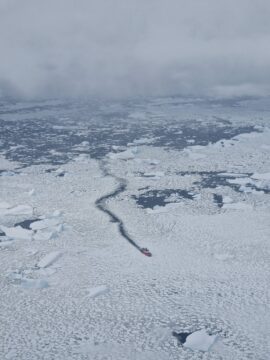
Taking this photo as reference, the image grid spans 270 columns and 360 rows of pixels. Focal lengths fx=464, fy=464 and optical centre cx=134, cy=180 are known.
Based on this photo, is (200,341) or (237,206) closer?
(200,341)

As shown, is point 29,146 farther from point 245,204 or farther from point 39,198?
point 245,204

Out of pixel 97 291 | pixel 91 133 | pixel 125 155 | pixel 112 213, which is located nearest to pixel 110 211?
pixel 112 213

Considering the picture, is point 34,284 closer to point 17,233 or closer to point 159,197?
point 17,233

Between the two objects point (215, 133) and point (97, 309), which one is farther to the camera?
point (215, 133)

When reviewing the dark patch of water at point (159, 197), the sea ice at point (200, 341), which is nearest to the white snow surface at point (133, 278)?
the sea ice at point (200, 341)


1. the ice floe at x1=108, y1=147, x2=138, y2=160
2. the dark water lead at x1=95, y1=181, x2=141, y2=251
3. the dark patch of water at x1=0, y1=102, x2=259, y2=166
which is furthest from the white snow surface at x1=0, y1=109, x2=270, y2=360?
the dark patch of water at x1=0, y1=102, x2=259, y2=166

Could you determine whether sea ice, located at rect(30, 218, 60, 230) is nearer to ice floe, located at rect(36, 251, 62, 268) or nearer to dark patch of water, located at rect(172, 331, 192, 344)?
ice floe, located at rect(36, 251, 62, 268)


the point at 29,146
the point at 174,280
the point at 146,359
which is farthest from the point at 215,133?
the point at 146,359

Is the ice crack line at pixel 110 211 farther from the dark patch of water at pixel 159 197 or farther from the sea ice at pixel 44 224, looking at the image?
the sea ice at pixel 44 224

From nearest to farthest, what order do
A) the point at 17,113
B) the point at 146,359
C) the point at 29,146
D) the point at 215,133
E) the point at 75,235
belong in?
the point at 146,359 < the point at 75,235 < the point at 29,146 < the point at 215,133 < the point at 17,113

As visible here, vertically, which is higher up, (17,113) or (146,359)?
(17,113)

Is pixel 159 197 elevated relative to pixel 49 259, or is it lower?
elevated
